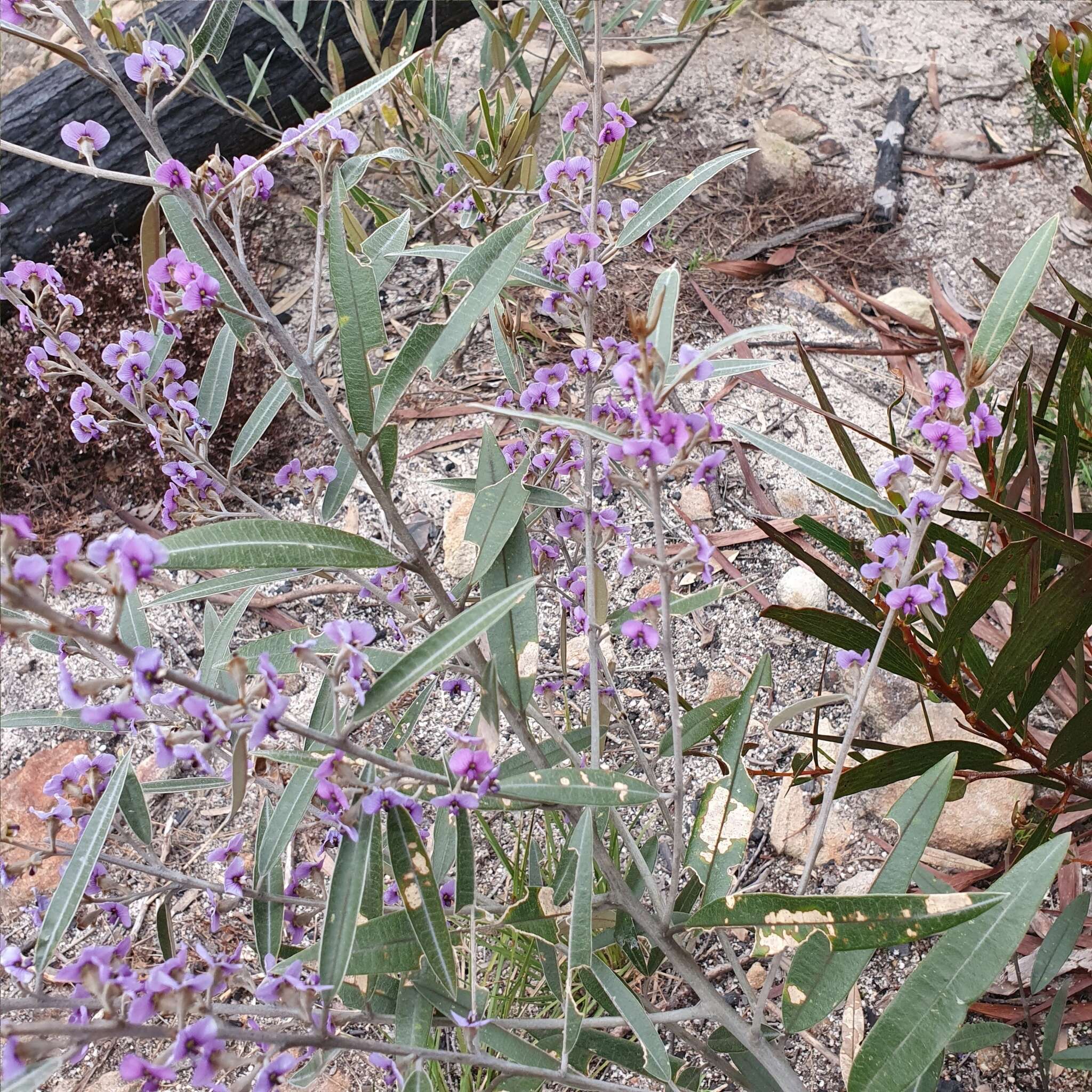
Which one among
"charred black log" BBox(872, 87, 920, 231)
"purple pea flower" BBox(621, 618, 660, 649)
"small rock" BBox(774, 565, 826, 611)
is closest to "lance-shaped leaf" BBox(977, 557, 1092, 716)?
"purple pea flower" BBox(621, 618, 660, 649)

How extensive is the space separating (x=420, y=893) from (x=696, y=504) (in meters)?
1.46

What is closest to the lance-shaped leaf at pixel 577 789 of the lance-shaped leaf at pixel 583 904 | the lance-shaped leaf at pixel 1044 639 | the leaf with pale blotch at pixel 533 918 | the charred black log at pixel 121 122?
the lance-shaped leaf at pixel 583 904

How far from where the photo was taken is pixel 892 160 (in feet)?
9.50

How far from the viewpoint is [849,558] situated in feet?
3.83

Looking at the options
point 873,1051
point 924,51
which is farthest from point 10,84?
point 873,1051

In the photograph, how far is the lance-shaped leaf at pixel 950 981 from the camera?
0.73 m

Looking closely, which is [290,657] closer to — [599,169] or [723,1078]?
[599,169]

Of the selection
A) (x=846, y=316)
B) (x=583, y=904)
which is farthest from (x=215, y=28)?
(x=846, y=316)

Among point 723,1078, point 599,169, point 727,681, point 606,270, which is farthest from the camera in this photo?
point 606,270

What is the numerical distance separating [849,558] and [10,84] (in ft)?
14.2

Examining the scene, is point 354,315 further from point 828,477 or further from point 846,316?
point 846,316

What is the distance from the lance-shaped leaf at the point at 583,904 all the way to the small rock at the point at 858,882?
0.81m

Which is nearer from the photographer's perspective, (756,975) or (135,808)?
(135,808)

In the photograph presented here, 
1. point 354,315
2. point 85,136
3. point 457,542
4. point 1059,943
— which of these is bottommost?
point 457,542
